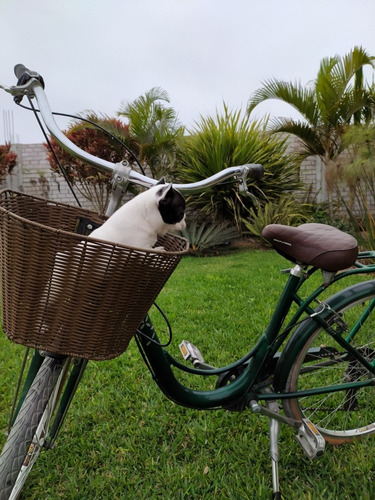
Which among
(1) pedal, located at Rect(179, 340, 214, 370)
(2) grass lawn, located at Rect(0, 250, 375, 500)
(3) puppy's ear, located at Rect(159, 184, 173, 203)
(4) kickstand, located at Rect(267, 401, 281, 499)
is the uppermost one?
(3) puppy's ear, located at Rect(159, 184, 173, 203)

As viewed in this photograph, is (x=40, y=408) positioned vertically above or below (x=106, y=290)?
below

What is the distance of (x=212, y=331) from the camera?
8.68 feet

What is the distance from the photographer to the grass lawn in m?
1.32

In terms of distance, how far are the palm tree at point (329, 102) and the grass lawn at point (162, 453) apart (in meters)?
4.76

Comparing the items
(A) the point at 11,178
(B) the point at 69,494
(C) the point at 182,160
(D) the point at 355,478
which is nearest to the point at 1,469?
(B) the point at 69,494

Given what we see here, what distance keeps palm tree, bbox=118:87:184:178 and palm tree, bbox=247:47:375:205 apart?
5.11 ft

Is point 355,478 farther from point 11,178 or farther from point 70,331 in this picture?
point 11,178

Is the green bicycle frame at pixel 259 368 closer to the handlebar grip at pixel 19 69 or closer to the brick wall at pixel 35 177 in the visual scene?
the handlebar grip at pixel 19 69

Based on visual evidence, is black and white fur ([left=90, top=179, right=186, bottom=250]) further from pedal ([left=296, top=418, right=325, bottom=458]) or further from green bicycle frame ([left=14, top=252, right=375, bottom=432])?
pedal ([left=296, top=418, right=325, bottom=458])

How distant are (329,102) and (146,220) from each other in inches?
253

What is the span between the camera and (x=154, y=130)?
686 cm

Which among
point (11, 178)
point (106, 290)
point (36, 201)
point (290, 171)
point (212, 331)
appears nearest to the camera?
point (106, 290)

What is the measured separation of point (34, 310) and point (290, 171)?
6.69 m

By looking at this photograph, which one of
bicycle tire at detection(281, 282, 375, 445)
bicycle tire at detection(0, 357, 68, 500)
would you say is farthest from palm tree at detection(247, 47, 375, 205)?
bicycle tire at detection(0, 357, 68, 500)
